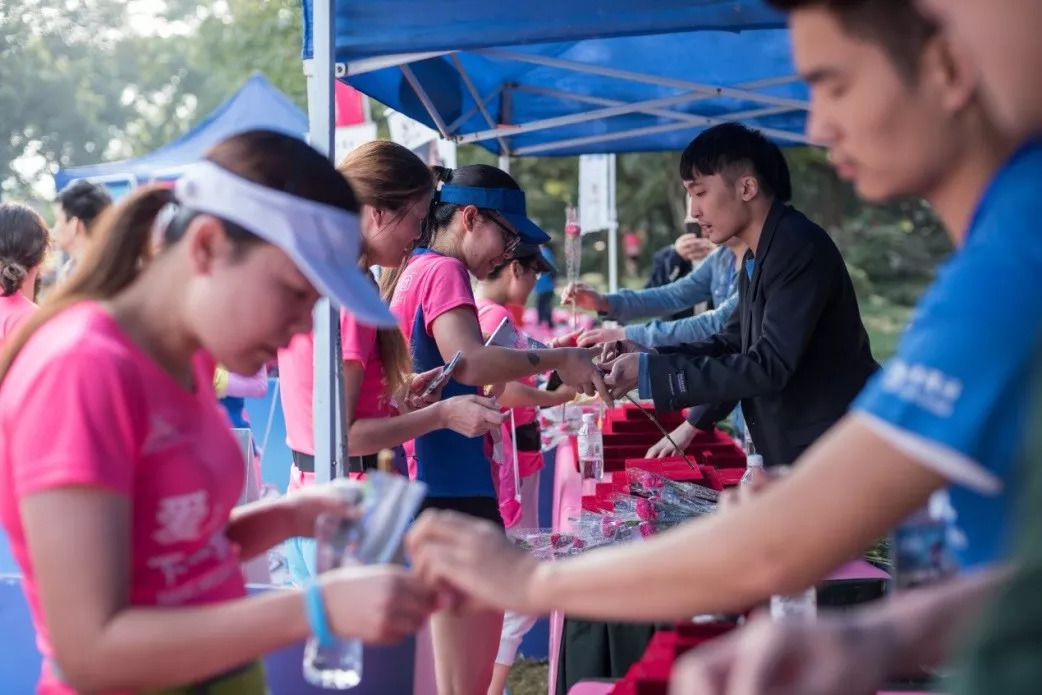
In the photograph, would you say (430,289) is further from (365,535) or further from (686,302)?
(686,302)

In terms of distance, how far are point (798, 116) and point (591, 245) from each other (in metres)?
16.2

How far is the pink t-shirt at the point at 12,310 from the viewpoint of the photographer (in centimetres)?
421

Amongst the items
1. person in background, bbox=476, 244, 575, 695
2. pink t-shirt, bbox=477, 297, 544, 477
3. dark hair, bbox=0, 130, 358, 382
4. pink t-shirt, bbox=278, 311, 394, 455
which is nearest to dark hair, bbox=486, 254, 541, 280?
person in background, bbox=476, 244, 575, 695

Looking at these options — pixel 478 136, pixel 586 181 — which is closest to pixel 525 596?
pixel 478 136

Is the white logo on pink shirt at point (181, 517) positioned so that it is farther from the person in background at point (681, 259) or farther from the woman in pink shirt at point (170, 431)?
the person in background at point (681, 259)

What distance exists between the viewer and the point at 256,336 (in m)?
1.40

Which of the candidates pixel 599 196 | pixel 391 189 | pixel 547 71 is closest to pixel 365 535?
pixel 391 189

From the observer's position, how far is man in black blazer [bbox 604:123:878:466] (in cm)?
310

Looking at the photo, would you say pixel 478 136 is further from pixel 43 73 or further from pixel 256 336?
pixel 43 73

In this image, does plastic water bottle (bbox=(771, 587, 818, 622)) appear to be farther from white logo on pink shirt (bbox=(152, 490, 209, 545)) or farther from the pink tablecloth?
white logo on pink shirt (bbox=(152, 490, 209, 545))

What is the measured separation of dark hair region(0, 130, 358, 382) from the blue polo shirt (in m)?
0.81

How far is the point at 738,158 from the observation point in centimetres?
335

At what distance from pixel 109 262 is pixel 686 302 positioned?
460cm

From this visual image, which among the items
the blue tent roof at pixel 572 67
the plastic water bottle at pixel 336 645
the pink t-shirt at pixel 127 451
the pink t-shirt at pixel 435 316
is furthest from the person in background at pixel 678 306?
the pink t-shirt at pixel 127 451
